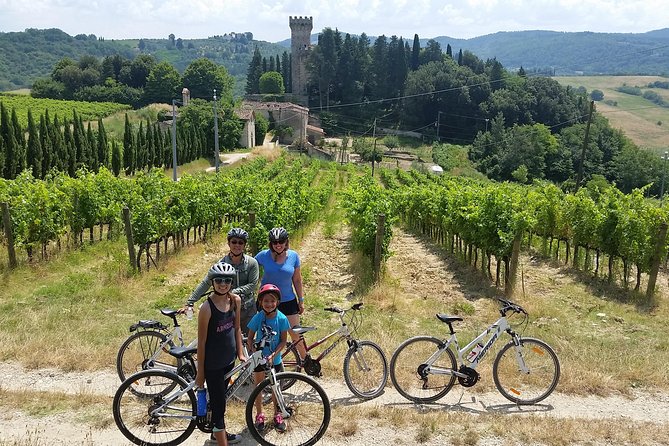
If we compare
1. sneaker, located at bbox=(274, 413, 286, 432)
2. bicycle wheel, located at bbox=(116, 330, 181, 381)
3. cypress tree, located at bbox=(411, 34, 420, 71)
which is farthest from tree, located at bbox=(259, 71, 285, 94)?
sneaker, located at bbox=(274, 413, 286, 432)

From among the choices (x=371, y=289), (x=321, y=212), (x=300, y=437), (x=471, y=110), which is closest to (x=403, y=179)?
(x=321, y=212)

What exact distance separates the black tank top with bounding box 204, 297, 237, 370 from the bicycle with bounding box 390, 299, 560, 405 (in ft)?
7.27

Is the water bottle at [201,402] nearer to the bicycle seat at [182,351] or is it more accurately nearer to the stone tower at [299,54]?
the bicycle seat at [182,351]

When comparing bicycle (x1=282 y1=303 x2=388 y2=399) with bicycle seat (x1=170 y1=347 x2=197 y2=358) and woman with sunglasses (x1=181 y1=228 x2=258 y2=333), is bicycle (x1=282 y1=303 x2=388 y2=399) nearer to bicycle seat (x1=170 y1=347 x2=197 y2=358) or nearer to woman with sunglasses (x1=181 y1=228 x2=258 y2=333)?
woman with sunglasses (x1=181 y1=228 x2=258 y2=333)

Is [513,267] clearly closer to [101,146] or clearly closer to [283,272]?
[283,272]

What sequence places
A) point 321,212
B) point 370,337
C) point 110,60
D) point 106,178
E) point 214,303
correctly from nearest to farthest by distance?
1. point 214,303
2. point 370,337
3. point 106,178
4. point 321,212
5. point 110,60

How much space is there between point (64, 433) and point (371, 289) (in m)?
6.66

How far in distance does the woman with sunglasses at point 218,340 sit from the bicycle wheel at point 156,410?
0.34 metres

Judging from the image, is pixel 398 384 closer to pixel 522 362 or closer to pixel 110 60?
pixel 522 362

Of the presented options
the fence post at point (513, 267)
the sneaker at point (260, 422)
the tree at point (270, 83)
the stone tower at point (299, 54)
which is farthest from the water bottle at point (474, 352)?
the stone tower at point (299, 54)


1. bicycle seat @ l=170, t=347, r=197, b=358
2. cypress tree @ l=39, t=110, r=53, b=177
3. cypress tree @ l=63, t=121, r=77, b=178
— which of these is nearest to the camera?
bicycle seat @ l=170, t=347, r=197, b=358

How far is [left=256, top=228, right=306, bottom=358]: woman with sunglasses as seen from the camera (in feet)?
18.7

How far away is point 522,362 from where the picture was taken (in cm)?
593

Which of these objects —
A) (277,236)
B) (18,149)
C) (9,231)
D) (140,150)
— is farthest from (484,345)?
(140,150)
